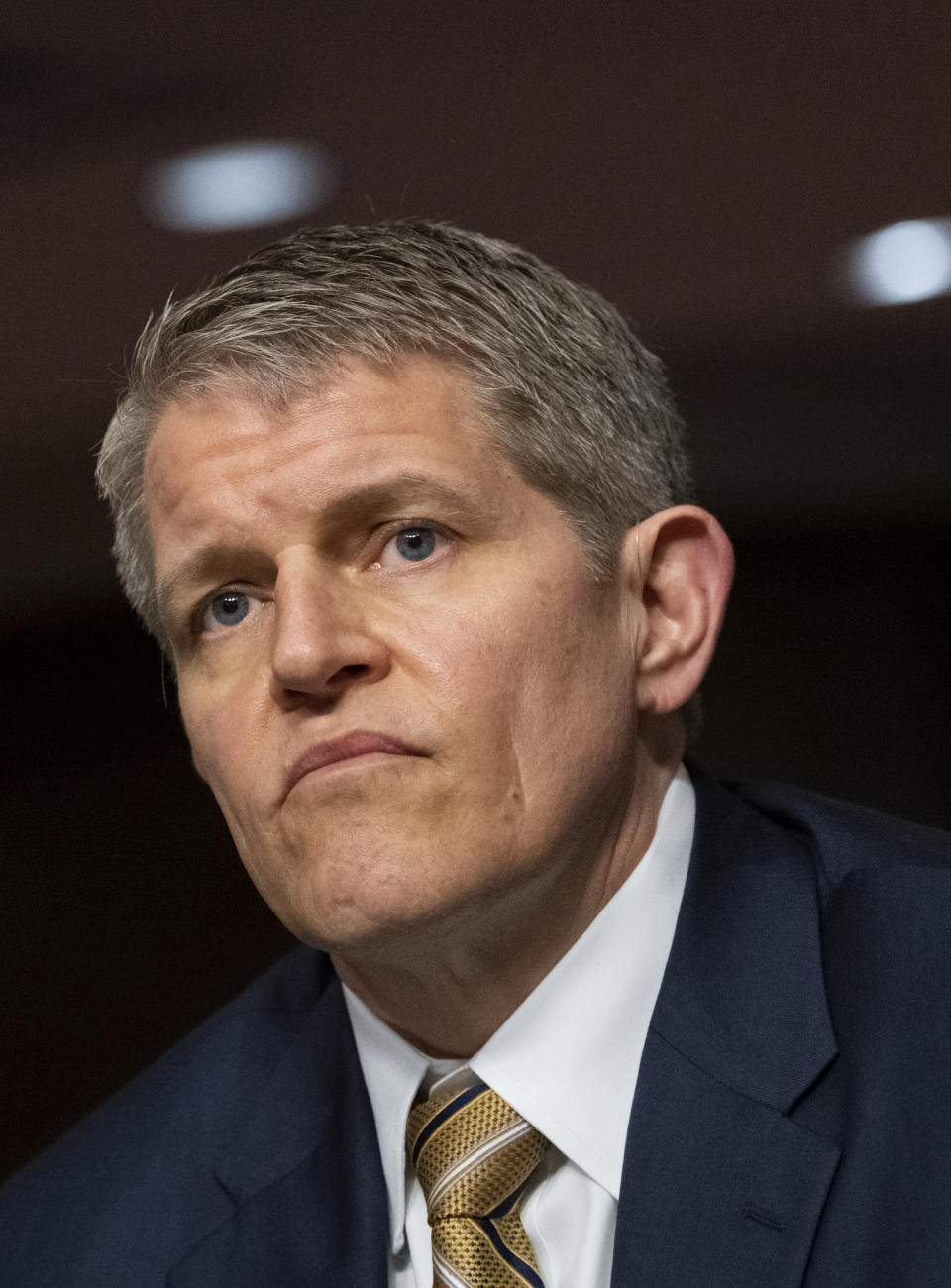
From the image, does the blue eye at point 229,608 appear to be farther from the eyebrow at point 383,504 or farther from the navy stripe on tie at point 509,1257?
the navy stripe on tie at point 509,1257

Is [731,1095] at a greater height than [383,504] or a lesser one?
lesser

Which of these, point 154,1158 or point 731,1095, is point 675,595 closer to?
point 731,1095

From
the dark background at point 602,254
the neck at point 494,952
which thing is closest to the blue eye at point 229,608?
the neck at point 494,952

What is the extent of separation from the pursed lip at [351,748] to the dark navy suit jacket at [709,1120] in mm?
437

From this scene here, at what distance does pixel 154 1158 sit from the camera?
7.09 feet

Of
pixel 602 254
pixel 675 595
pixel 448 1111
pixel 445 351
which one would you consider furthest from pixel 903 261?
pixel 448 1111

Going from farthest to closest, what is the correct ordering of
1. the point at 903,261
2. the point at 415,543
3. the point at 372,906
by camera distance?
1. the point at 903,261
2. the point at 415,543
3. the point at 372,906

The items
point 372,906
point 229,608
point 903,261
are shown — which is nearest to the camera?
point 372,906

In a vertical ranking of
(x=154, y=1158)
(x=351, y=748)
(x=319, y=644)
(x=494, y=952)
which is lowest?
(x=154, y=1158)

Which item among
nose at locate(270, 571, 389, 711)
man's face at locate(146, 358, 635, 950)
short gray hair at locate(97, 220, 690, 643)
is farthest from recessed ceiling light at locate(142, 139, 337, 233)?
nose at locate(270, 571, 389, 711)

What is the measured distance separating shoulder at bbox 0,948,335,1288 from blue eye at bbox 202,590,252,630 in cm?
61

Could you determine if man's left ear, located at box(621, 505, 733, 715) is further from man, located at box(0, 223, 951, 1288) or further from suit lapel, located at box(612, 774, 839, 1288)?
suit lapel, located at box(612, 774, 839, 1288)

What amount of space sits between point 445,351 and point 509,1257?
3.42 feet

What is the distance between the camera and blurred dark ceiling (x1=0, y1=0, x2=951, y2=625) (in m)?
2.40
